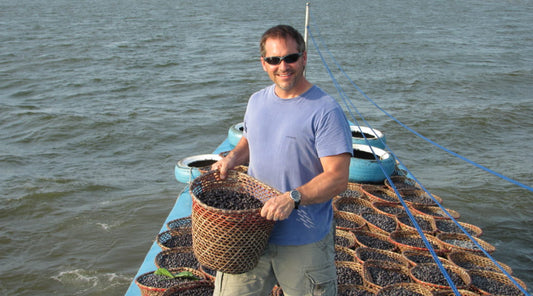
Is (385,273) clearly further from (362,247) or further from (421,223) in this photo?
(421,223)

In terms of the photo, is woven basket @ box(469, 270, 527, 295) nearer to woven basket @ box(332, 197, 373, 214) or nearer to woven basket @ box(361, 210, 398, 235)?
woven basket @ box(361, 210, 398, 235)

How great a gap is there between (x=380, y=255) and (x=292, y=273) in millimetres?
2673

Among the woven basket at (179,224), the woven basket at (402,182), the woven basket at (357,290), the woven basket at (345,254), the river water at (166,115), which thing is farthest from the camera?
the river water at (166,115)

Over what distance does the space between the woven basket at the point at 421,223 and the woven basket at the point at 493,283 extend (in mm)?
900

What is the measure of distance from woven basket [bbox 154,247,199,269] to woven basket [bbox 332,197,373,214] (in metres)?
2.10

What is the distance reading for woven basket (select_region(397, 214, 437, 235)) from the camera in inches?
223

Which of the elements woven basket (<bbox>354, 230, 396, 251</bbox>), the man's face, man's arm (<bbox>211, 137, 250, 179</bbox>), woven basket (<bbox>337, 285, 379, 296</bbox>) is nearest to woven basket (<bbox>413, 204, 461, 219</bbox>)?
woven basket (<bbox>354, 230, 396, 251</bbox>)

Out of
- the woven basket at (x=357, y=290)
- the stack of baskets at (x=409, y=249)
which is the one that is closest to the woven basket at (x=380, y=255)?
the stack of baskets at (x=409, y=249)

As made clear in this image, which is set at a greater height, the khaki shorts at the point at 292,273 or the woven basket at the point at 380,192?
the khaki shorts at the point at 292,273

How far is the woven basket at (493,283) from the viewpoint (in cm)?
453

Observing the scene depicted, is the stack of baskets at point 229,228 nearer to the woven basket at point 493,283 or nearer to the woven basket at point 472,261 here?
the woven basket at point 493,283

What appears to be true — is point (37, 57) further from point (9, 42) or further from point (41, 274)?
point (41, 274)

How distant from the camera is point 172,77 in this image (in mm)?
18484

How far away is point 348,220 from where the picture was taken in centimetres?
595
